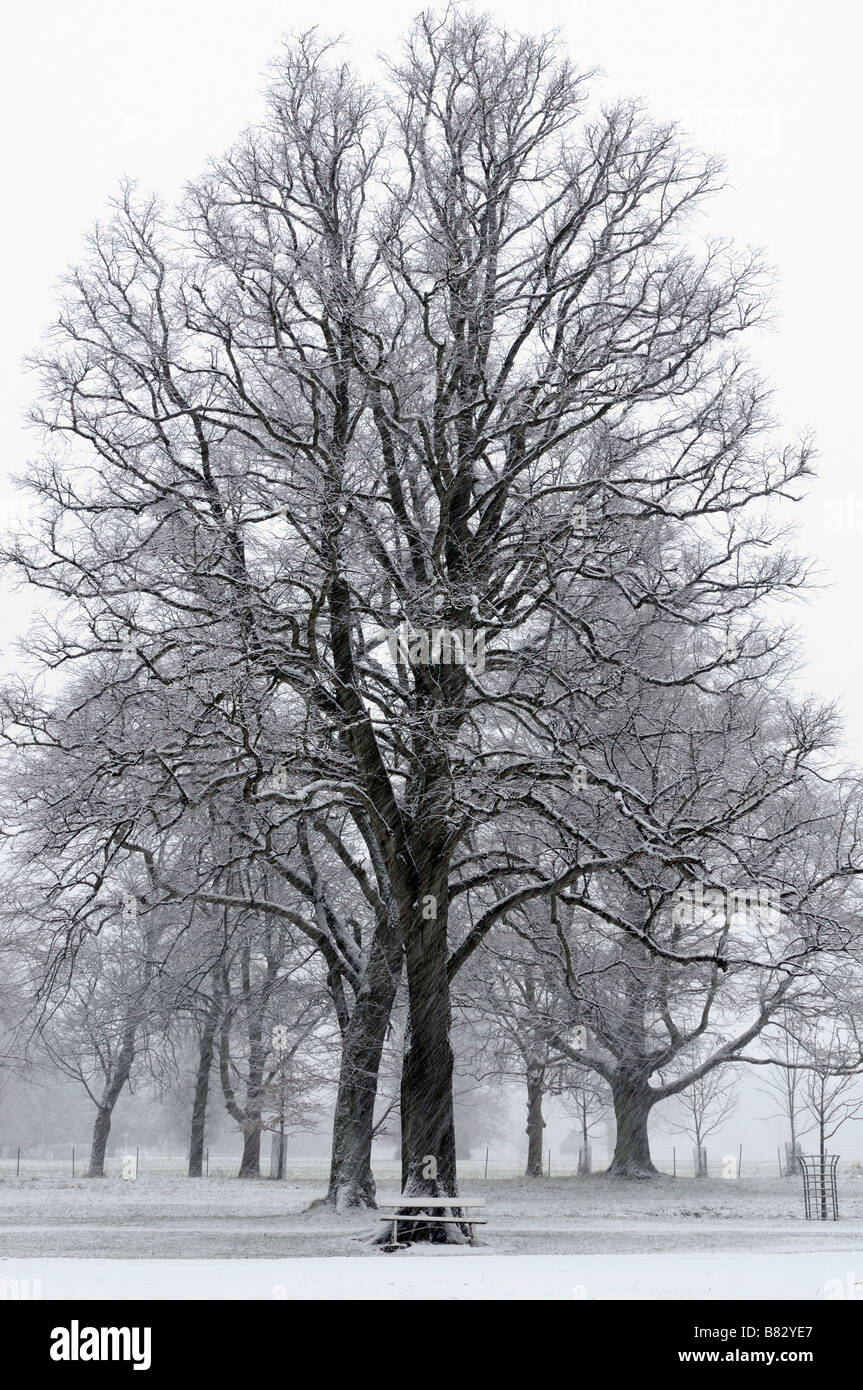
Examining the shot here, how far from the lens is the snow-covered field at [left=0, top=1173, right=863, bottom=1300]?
1155 centimetres

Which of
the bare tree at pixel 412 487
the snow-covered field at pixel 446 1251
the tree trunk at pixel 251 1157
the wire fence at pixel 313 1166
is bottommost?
the wire fence at pixel 313 1166

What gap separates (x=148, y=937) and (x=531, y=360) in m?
15.5

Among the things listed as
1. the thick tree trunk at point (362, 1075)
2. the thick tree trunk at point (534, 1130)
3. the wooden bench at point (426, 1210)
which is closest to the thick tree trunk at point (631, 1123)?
the thick tree trunk at point (534, 1130)

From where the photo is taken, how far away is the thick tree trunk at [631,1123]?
3372cm

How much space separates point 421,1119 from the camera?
17391mm

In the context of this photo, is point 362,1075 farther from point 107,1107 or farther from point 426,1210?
point 107,1107

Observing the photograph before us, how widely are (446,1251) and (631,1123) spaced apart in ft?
62.8

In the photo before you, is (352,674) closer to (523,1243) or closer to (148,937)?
(523,1243)

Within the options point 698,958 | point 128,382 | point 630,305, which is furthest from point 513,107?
point 698,958

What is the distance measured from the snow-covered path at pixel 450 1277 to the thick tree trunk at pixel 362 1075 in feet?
24.3

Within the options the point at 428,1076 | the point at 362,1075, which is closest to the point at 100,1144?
the point at 362,1075

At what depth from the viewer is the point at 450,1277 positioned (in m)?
12.5

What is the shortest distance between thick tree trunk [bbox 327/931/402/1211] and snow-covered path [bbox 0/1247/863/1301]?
7.40 metres

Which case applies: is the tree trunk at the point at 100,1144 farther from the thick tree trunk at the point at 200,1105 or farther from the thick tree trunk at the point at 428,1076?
the thick tree trunk at the point at 428,1076
